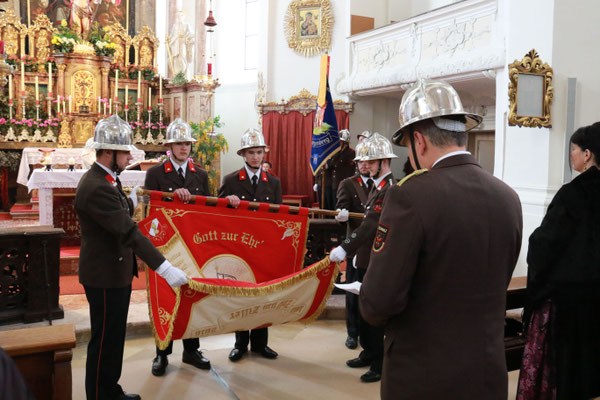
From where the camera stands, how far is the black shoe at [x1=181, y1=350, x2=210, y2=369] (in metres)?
4.12

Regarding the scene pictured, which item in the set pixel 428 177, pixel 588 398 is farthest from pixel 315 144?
pixel 428 177

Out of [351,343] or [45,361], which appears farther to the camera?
[351,343]

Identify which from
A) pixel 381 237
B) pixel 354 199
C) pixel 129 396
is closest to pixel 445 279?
pixel 381 237

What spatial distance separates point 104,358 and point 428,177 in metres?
2.40

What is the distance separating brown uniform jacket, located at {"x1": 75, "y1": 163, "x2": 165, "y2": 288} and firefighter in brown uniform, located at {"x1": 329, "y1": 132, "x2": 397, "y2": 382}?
4.25ft

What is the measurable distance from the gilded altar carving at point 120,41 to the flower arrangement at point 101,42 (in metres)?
0.30

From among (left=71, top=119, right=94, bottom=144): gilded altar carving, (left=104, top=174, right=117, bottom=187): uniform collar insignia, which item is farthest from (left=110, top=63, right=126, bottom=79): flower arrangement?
(left=104, top=174, right=117, bottom=187): uniform collar insignia

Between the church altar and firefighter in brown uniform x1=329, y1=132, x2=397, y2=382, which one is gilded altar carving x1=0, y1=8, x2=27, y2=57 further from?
firefighter in brown uniform x1=329, y1=132, x2=397, y2=382

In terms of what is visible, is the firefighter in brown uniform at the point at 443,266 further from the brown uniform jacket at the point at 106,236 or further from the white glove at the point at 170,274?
the brown uniform jacket at the point at 106,236

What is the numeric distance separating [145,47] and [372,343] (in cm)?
1181

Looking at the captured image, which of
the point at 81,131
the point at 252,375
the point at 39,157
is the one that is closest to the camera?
the point at 252,375

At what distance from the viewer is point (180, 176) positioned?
446 cm

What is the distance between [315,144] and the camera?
6090 millimetres

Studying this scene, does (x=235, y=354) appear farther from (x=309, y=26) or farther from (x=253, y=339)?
(x=309, y=26)
